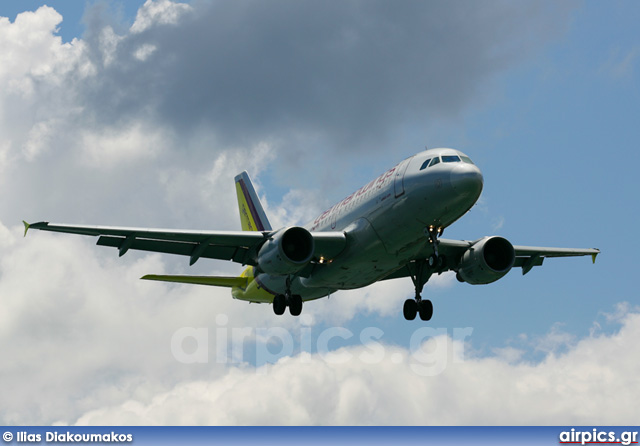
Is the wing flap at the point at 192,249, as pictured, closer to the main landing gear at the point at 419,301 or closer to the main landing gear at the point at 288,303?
the main landing gear at the point at 288,303

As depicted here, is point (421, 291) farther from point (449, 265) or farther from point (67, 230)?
point (67, 230)

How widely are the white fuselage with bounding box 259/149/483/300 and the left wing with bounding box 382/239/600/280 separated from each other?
327cm

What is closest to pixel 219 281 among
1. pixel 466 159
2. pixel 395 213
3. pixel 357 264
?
pixel 357 264

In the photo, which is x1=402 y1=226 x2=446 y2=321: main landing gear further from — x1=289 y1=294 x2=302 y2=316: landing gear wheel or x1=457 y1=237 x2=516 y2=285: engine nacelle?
x1=289 y1=294 x2=302 y2=316: landing gear wheel

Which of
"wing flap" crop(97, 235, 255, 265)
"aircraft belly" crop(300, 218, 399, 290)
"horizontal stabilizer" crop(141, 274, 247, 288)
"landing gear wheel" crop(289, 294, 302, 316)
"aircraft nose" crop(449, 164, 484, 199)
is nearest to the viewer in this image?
"aircraft nose" crop(449, 164, 484, 199)

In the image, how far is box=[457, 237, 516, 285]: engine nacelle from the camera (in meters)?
33.1

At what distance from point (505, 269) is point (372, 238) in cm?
725

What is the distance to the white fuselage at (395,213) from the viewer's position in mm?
26875

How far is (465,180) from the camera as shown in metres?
26.5

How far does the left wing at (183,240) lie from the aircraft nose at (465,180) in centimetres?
850

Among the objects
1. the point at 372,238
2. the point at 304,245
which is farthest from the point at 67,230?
the point at 372,238

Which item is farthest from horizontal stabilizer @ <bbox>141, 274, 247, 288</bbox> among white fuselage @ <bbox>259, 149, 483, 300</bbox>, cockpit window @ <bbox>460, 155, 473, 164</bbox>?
cockpit window @ <bbox>460, 155, 473, 164</bbox>

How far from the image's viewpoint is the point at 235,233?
104 ft

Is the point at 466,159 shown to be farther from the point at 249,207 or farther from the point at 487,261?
the point at 249,207
